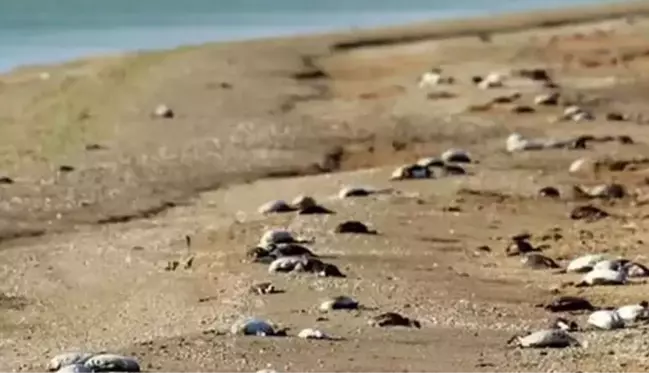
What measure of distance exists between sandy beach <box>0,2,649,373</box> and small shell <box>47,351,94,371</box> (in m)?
0.14

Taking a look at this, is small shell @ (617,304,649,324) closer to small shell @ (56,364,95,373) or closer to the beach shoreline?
small shell @ (56,364,95,373)

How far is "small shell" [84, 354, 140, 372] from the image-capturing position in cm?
527

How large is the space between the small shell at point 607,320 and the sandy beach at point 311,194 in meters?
0.09

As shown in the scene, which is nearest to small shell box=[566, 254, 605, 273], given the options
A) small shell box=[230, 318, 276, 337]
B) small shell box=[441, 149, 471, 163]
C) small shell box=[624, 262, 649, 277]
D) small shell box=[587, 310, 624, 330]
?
small shell box=[624, 262, 649, 277]

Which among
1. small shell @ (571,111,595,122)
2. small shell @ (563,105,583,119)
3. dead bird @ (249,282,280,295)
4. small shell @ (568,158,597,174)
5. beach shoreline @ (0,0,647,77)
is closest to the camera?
dead bird @ (249,282,280,295)

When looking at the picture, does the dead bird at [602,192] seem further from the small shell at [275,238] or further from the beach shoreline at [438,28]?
the beach shoreline at [438,28]

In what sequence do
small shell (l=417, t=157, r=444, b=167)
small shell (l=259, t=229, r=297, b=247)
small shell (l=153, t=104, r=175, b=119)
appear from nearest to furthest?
small shell (l=259, t=229, r=297, b=247) → small shell (l=417, t=157, r=444, b=167) → small shell (l=153, t=104, r=175, b=119)

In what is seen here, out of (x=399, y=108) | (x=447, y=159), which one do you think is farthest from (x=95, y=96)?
(x=447, y=159)

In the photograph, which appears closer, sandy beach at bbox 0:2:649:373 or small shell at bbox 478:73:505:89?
sandy beach at bbox 0:2:649:373

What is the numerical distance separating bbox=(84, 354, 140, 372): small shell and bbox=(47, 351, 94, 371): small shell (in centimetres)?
5

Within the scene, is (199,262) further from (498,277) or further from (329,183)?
(329,183)

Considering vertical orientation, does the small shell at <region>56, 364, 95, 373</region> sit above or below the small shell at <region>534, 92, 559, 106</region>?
above

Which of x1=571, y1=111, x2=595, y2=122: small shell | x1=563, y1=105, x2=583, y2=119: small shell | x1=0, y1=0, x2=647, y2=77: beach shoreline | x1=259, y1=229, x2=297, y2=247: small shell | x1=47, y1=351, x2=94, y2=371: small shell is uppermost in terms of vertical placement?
x1=0, y1=0, x2=647, y2=77: beach shoreline

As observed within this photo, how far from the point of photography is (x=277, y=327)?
19.9 feet
